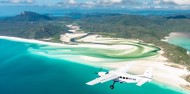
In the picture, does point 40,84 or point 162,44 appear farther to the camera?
point 162,44

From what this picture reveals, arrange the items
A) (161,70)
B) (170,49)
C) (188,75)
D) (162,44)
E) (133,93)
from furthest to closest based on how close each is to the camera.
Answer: (162,44), (170,49), (161,70), (188,75), (133,93)

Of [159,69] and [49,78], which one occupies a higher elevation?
[159,69]

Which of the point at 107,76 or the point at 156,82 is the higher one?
the point at 107,76

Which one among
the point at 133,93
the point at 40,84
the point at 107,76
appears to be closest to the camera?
the point at 107,76

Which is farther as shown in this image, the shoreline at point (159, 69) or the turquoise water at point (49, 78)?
the shoreline at point (159, 69)

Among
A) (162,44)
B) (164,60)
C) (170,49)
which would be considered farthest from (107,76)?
(162,44)

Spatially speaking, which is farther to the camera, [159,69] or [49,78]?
[159,69]

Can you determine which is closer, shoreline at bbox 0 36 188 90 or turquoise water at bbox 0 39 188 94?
turquoise water at bbox 0 39 188 94

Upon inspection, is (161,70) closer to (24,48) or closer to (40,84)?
(40,84)
